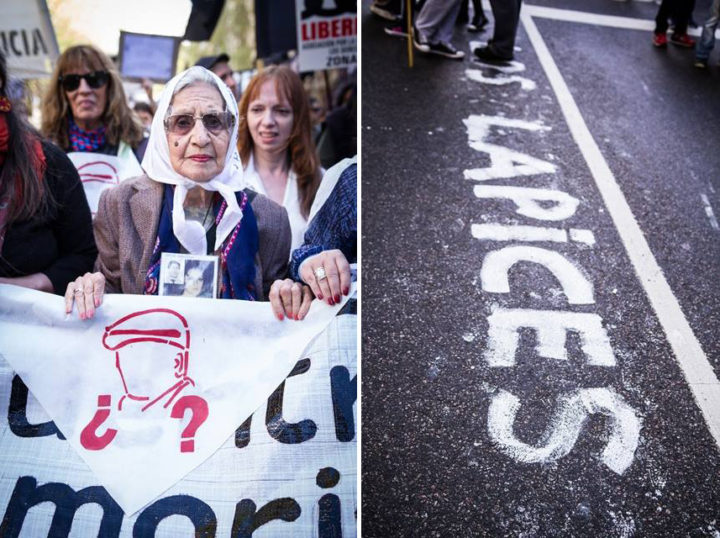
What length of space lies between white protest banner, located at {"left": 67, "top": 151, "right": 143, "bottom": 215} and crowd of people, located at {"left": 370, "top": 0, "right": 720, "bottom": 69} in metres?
3.91

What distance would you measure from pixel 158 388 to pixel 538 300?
256 centimetres

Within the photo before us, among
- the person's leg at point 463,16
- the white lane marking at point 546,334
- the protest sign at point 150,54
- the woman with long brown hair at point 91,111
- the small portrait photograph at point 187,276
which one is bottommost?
the white lane marking at point 546,334

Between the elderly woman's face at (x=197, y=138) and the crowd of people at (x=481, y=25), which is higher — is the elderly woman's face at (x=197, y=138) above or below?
above

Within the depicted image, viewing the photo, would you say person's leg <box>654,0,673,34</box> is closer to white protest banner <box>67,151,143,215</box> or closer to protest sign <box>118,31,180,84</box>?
protest sign <box>118,31,180,84</box>

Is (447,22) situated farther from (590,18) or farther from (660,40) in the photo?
(660,40)

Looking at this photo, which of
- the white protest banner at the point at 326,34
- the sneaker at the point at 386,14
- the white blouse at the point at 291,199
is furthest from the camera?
the sneaker at the point at 386,14

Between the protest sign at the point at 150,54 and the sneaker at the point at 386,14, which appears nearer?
the protest sign at the point at 150,54

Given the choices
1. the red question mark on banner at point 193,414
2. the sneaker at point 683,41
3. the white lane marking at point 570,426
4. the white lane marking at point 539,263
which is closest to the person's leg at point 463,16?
the sneaker at point 683,41

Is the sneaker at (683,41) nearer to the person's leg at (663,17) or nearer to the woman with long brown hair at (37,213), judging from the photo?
the person's leg at (663,17)

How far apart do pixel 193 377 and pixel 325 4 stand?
1.20 metres

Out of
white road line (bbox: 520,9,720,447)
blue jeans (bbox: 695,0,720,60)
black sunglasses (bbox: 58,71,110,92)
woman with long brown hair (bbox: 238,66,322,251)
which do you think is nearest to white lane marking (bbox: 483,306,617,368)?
white road line (bbox: 520,9,720,447)

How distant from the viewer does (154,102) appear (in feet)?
7.17

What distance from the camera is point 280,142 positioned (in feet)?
7.42

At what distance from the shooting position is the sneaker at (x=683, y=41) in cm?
721
